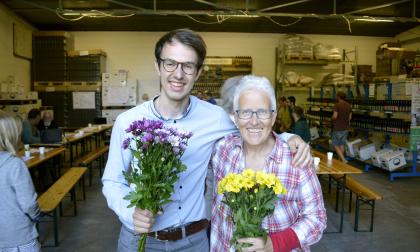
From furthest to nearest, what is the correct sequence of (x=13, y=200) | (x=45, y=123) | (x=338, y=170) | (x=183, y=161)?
(x=45, y=123)
(x=338, y=170)
(x=13, y=200)
(x=183, y=161)

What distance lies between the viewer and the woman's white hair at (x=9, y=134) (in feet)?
7.98

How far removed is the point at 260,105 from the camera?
146 cm

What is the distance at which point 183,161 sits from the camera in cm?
155

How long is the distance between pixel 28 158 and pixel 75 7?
564 centimetres

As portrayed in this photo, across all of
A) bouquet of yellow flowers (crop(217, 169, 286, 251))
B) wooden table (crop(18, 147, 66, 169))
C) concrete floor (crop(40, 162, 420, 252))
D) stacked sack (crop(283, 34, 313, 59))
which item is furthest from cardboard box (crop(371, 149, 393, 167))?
bouquet of yellow flowers (crop(217, 169, 286, 251))

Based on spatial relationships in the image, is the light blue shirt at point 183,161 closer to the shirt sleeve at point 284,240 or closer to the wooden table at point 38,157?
the shirt sleeve at point 284,240

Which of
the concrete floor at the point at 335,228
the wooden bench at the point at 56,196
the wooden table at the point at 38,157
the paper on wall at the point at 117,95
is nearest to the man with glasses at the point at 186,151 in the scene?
the wooden bench at the point at 56,196

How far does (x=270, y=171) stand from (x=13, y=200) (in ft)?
5.77

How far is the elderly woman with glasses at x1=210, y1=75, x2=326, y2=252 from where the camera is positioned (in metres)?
1.39

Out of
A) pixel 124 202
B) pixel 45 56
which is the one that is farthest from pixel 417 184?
Result: pixel 45 56

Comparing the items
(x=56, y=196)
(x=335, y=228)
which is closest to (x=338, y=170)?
(x=335, y=228)

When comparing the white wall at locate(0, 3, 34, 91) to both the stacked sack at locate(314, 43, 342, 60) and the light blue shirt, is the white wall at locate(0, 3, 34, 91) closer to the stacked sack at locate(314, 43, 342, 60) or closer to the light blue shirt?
the stacked sack at locate(314, 43, 342, 60)

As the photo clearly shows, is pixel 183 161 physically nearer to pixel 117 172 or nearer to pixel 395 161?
pixel 117 172

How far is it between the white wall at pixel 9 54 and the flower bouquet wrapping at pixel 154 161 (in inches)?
344
